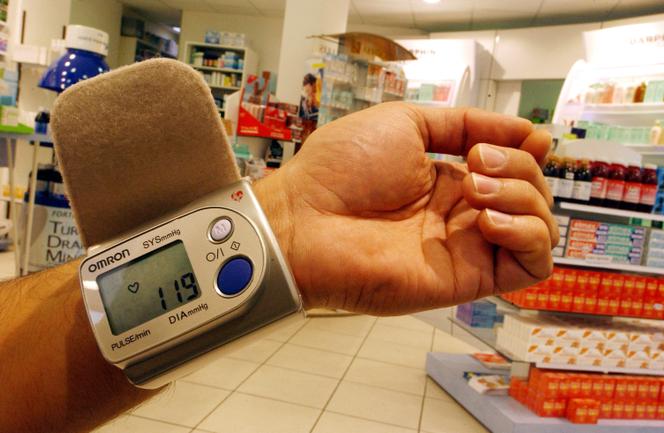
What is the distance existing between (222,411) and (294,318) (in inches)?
86.8

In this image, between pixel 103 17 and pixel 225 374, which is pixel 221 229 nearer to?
pixel 225 374

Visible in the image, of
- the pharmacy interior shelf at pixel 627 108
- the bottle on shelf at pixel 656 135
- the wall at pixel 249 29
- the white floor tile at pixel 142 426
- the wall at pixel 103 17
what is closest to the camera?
the white floor tile at pixel 142 426

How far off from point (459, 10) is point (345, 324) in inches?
217

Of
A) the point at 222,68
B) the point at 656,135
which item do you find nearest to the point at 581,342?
the point at 656,135

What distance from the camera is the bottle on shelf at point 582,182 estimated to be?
269 cm

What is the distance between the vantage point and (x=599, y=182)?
8.95ft

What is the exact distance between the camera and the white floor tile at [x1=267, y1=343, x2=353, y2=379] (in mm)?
3293

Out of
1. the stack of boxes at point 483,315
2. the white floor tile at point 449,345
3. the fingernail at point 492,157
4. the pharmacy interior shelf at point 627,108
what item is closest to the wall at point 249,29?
the pharmacy interior shelf at point 627,108

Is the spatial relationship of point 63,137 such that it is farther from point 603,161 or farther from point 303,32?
point 303,32

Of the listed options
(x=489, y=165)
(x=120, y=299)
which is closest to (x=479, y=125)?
(x=489, y=165)

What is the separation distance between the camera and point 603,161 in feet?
9.11

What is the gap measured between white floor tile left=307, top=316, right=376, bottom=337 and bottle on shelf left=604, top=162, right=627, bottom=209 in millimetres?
2118

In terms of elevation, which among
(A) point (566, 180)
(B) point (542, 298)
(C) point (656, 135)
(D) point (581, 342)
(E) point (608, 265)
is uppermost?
(C) point (656, 135)

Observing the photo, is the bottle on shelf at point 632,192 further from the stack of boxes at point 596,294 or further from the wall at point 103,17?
the wall at point 103,17
